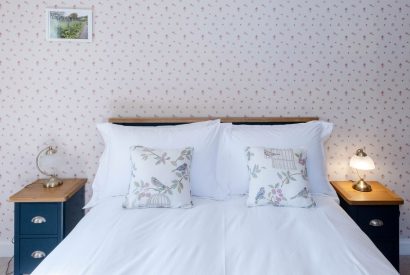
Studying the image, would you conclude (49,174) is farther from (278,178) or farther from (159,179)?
(278,178)

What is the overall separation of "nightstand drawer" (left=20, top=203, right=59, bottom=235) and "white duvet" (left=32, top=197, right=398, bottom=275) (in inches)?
18.6

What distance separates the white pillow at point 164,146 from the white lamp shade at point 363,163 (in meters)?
1.02

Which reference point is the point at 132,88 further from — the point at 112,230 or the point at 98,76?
the point at 112,230

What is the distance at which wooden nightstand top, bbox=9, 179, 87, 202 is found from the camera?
220cm

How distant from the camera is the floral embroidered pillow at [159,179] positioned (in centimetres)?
194

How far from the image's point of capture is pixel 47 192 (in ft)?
7.62

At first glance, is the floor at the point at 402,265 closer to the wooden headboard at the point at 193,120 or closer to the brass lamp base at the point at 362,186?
the brass lamp base at the point at 362,186

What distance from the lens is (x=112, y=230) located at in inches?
65.6

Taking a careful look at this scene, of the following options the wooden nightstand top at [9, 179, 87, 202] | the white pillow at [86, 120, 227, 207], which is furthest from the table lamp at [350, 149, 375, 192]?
the wooden nightstand top at [9, 179, 87, 202]

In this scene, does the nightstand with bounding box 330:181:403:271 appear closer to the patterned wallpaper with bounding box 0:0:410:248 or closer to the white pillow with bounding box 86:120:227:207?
the patterned wallpaper with bounding box 0:0:410:248

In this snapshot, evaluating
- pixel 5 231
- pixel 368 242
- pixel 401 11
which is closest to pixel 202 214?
pixel 368 242

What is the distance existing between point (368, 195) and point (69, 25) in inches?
99.1

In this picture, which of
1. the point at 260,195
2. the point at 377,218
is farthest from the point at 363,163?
the point at 260,195

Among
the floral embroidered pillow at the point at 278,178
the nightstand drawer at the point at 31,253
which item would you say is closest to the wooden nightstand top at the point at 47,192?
the nightstand drawer at the point at 31,253
